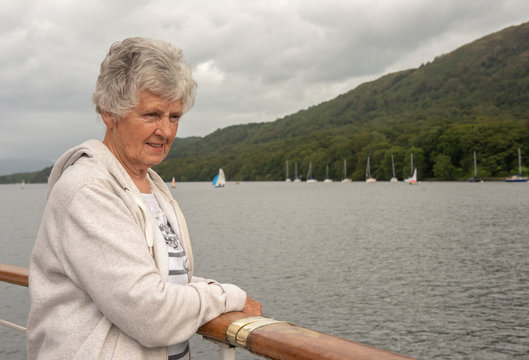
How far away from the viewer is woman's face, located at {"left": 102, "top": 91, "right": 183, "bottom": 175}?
1700 mm

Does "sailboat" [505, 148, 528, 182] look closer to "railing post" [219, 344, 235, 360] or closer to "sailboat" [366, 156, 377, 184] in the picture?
"sailboat" [366, 156, 377, 184]

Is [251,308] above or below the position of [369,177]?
below

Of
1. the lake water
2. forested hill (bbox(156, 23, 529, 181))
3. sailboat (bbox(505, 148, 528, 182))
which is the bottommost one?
the lake water

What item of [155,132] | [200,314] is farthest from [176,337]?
[155,132]

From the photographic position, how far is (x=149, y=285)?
1350mm

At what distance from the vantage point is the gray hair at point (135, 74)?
163cm

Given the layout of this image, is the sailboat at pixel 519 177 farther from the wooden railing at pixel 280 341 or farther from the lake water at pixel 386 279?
the wooden railing at pixel 280 341

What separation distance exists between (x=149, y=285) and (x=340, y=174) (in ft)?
438

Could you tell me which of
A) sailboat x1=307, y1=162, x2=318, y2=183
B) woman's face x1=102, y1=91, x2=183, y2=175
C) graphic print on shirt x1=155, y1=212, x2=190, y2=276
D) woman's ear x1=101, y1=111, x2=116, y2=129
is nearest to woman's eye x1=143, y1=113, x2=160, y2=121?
woman's face x1=102, y1=91, x2=183, y2=175

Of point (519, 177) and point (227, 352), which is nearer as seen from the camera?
point (227, 352)

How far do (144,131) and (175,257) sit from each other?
0.51m

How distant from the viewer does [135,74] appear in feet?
5.35

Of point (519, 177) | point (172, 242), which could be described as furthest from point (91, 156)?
point (519, 177)

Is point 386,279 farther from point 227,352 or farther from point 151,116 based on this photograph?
point 151,116
